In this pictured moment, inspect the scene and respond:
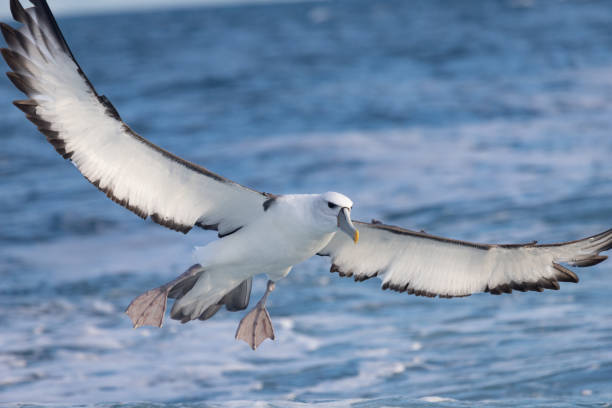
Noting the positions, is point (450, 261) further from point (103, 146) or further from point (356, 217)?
point (356, 217)

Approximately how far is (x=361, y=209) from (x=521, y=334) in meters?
5.08

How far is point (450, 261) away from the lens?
6.68 meters

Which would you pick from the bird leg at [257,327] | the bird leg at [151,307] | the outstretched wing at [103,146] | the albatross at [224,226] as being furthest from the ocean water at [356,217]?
the outstretched wing at [103,146]

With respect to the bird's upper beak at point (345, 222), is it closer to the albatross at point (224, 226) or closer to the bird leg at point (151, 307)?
the albatross at point (224, 226)

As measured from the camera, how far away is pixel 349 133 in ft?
62.7

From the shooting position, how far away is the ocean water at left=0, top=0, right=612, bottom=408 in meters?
7.85

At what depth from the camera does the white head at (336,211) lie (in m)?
5.62

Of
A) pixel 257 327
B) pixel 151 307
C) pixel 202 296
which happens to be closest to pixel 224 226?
pixel 202 296

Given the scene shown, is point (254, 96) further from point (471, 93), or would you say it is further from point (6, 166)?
point (6, 166)

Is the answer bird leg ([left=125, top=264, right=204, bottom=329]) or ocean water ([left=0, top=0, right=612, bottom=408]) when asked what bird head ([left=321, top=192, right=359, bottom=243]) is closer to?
bird leg ([left=125, top=264, right=204, bottom=329])

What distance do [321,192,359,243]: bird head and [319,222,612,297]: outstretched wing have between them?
0.74m

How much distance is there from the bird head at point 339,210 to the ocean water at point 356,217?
1721 mm

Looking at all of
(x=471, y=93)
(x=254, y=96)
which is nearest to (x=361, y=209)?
(x=471, y=93)

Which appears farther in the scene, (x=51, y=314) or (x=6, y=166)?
(x=6, y=166)
